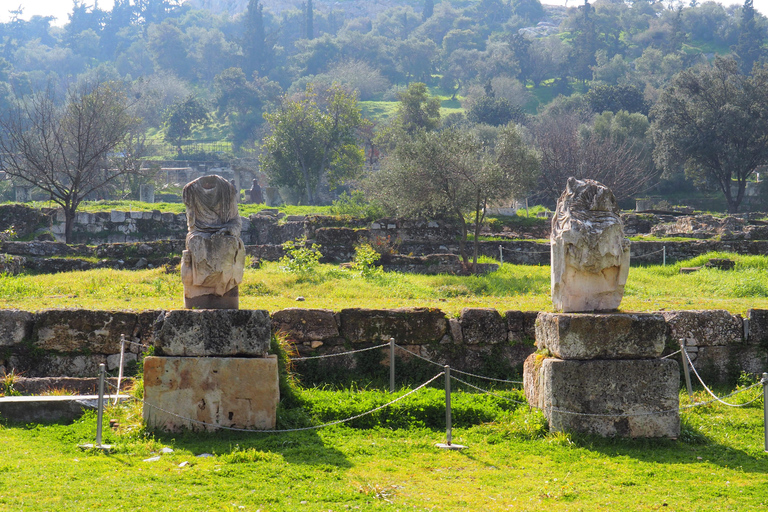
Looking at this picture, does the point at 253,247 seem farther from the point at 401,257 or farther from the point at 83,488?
the point at 83,488

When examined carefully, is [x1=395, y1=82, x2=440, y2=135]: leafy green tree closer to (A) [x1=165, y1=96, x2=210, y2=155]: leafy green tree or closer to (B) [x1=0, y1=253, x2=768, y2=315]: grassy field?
(A) [x1=165, y1=96, x2=210, y2=155]: leafy green tree

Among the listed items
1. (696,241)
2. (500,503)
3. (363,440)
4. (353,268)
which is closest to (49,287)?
(353,268)

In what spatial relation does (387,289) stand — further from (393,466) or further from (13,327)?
(393,466)

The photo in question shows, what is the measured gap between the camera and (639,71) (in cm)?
7881

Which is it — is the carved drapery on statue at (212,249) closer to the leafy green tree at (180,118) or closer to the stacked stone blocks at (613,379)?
the stacked stone blocks at (613,379)

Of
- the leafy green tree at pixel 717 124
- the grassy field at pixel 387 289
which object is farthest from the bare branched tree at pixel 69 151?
the leafy green tree at pixel 717 124

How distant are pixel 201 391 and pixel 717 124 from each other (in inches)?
1262

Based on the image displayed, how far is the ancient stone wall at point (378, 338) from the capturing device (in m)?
8.55

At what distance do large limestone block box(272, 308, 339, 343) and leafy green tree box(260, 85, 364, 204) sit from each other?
29097mm

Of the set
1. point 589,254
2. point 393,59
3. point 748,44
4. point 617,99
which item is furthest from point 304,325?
point 393,59

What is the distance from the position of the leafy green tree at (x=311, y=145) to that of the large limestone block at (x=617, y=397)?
1242 inches

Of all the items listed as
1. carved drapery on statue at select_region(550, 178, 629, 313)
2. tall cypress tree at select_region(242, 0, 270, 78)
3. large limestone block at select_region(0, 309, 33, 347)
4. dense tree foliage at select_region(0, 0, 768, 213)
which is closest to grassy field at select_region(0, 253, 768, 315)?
large limestone block at select_region(0, 309, 33, 347)

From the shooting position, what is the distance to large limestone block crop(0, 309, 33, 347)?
27.7ft

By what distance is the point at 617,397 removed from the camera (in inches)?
261
